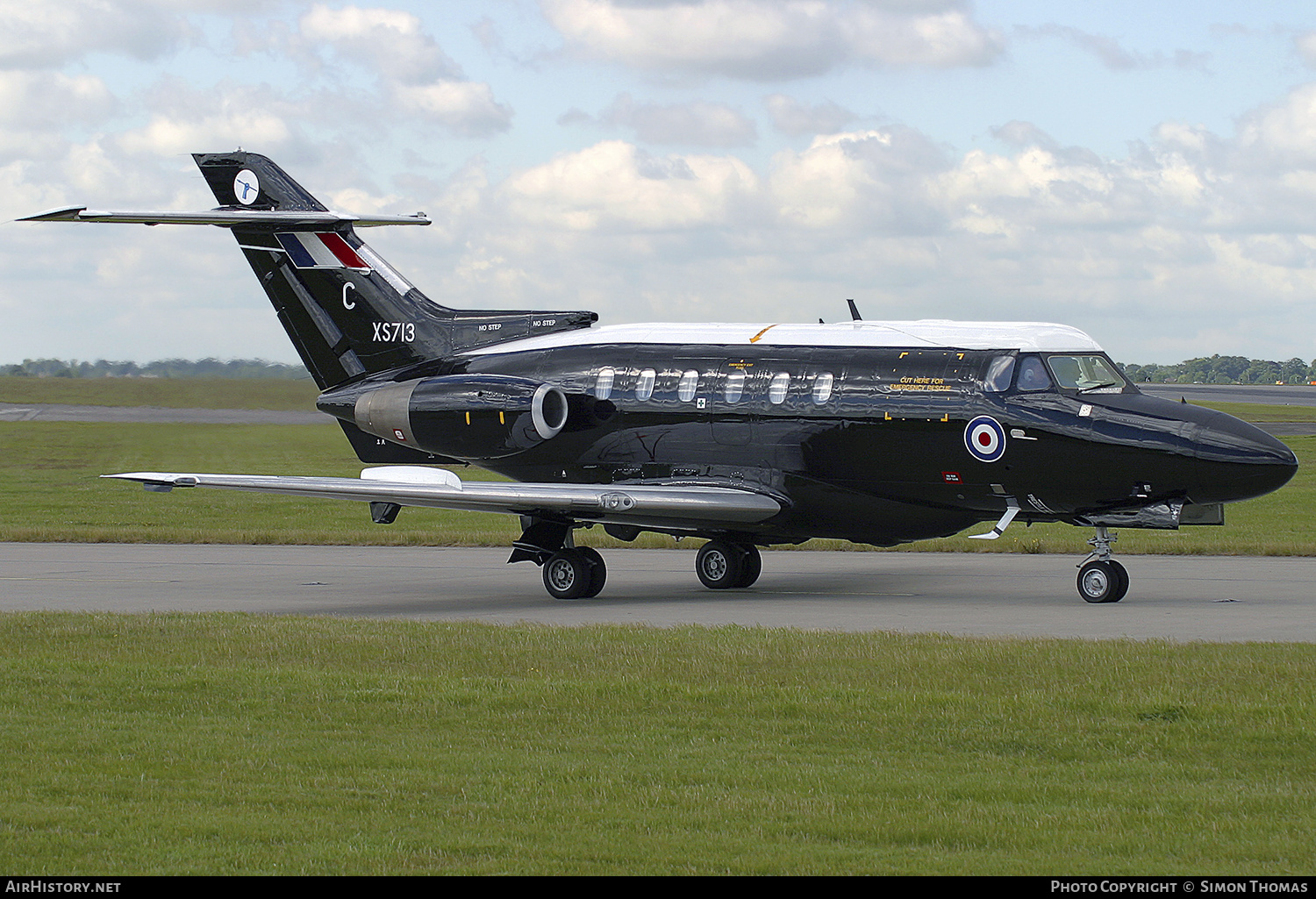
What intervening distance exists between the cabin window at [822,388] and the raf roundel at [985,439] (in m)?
2.15

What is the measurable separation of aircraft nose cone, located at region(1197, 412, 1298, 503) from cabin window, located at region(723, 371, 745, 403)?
642cm

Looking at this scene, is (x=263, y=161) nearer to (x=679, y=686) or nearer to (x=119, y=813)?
(x=679, y=686)

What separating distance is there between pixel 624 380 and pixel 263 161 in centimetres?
790

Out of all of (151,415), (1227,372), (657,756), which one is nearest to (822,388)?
(657,756)

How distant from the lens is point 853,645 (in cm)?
1500

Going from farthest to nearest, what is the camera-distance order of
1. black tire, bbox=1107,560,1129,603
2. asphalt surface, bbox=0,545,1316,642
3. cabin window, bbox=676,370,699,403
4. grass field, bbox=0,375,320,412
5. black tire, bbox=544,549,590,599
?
grass field, bbox=0,375,320,412 < cabin window, bbox=676,370,699,403 < black tire, bbox=544,549,590,599 < black tire, bbox=1107,560,1129,603 < asphalt surface, bbox=0,545,1316,642

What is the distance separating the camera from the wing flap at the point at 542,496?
800 inches

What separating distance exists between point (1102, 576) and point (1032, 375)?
278cm

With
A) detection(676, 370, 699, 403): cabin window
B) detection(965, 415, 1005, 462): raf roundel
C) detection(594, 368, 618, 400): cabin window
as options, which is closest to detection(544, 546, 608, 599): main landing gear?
detection(594, 368, 618, 400): cabin window

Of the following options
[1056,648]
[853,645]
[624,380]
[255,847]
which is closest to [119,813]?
[255,847]

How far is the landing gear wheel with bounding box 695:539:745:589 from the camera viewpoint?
77.4 feet

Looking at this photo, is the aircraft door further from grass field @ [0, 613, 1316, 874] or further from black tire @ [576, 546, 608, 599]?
grass field @ [0, 613, 1316, 874]

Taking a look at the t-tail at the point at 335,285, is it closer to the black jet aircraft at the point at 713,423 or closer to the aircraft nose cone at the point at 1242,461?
the black jet aircraft at the point at 713,423

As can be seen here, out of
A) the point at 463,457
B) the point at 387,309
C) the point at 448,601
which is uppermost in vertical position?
the point at 387,309
